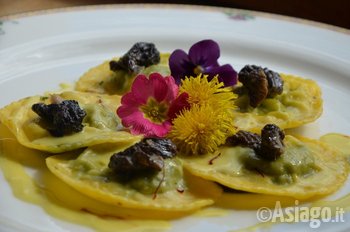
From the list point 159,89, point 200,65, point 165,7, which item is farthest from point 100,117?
point 165,7

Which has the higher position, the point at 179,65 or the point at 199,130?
the point at 179,65

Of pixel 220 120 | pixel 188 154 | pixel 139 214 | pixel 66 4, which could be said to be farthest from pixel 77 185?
pixel 66 4

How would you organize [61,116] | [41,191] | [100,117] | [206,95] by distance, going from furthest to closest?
[100,117]
[206,95]
[61,116]
[41,191]

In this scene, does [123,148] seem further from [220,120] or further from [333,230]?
[333,230]

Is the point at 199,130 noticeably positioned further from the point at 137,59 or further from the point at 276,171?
the point at 137,59

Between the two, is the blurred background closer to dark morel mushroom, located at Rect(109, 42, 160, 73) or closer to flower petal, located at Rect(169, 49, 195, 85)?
dark morel mushroom, located at Rect(109, 42, 160, 73)

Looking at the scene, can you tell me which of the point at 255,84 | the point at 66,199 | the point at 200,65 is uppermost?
the point at 200,65

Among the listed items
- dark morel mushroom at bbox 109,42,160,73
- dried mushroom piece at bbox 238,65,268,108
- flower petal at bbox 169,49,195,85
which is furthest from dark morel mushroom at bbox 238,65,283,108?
dark morel mushroom at bbox 109,42,160,73
